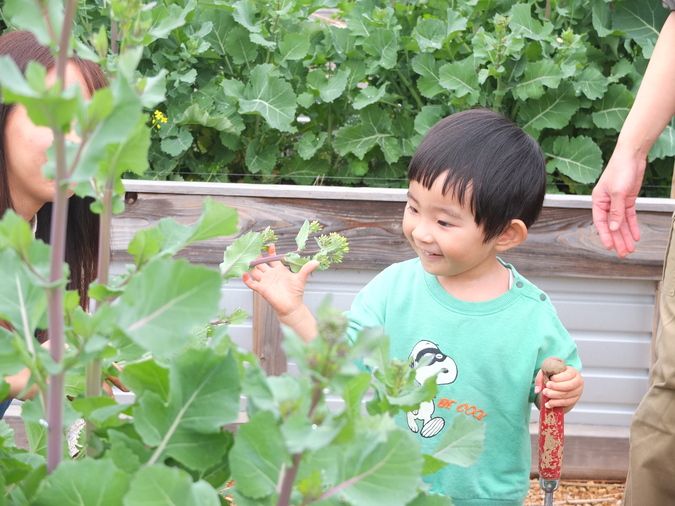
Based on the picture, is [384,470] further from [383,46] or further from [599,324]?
[383,46]

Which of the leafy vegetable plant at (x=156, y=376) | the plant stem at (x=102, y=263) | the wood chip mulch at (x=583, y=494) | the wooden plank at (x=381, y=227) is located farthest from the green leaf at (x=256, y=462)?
the wood chip mulch at (x=583, y=494)

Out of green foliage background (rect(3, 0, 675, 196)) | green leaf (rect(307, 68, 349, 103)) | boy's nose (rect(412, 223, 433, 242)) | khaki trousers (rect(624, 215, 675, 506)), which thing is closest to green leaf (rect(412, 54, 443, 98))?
green foliage background (rect(3, 0, 675, 196))

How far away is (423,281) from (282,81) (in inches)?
68.3

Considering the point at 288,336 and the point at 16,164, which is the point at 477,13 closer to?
the point at 16,164

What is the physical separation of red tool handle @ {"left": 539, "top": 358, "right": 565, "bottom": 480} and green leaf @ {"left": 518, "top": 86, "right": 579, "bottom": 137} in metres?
2.06

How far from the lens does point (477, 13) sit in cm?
382

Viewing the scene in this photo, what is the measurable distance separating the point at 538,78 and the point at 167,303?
315 centimetres

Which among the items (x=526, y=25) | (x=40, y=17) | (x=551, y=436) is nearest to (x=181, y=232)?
(x=40, y=17)

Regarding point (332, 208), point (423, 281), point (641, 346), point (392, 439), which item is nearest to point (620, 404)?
point (641, 346)

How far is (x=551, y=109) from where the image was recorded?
3.57 m

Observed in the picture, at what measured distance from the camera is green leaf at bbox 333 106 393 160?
3561mm

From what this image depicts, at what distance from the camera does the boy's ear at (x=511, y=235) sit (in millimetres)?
1917

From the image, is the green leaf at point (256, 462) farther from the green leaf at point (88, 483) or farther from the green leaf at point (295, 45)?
the green leaf at point (295, 45)

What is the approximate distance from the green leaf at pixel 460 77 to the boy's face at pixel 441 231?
1661 millimetres
